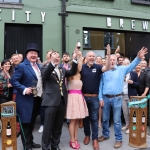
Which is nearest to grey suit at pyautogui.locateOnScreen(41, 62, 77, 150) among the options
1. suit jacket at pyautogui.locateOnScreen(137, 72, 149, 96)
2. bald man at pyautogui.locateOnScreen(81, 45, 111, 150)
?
bald man at pyautogui.locateOnScreen(81, 45, 111, 150)

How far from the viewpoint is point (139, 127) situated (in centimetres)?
445

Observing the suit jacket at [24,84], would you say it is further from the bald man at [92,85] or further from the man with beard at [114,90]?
the man with beard at [114,90]

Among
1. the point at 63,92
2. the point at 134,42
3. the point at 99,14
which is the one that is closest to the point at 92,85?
the point at 63,92

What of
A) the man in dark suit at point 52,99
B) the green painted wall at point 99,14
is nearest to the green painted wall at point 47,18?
the green painted wall at point 99,14

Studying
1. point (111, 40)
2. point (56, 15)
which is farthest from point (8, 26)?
point (111, 40)

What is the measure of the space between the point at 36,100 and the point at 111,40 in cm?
608

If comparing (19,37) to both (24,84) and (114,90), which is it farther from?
(114,90)

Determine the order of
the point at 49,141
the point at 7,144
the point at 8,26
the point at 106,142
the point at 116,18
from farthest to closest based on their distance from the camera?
the point at 116,18, the point at 8,26, the point at 106,142, the point at 49,141, the point at 7,144

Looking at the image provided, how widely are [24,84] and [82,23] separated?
17.0ft

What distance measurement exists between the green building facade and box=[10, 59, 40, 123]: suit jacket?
3873 millimetres

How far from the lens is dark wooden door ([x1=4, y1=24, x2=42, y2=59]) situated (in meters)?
7.69

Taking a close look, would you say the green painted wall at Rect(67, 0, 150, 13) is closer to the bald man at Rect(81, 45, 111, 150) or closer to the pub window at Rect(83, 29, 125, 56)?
the pub window at Rect(83, 29, 125, 56)

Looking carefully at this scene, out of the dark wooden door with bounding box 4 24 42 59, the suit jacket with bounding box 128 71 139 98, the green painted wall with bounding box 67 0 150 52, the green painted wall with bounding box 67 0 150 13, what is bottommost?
the suit jacket with bounding box 128 71 139 98

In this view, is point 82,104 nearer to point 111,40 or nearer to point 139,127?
point 139,127
